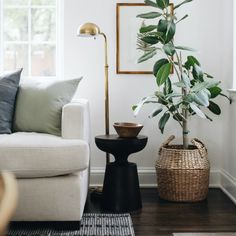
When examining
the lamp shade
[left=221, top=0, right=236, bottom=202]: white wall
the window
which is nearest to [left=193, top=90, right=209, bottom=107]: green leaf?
[left=221, top=0, right=236, bottom=202]: white wall

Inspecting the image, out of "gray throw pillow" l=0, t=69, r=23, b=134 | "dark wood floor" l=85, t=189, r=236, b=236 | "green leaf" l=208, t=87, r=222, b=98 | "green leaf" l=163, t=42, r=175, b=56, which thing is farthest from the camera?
"green leaf" l=208, t=87, r=222, b=98

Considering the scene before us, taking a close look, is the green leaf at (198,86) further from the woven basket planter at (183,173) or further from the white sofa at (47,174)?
the white sofa at (47,174)

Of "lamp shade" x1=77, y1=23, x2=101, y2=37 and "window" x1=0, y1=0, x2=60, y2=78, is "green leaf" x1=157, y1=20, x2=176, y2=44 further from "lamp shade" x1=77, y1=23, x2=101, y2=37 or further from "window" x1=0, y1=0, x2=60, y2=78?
"window" x1=0, y1=0, x2=60, y2=78

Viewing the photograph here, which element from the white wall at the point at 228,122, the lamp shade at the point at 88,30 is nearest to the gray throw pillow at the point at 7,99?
the lamp shade at the point at 88,30

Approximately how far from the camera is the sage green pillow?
287 centimetres

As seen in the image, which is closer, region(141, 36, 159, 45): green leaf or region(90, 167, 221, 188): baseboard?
region(141, 36, 159, 45): green leaf

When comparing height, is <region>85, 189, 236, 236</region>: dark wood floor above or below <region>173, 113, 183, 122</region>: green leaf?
below

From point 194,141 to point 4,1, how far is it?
203cm

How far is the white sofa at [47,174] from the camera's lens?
94.5 inches

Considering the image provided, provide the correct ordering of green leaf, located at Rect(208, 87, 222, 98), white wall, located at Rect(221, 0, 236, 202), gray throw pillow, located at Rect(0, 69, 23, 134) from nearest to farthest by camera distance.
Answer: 1. gray throw pillow, located at Rect(0, 69, 23, 134)
2. green leaf, located at Rect(208, 87, 222, 98)
3. white wall, located at Rect(221, 0, 236, 202)

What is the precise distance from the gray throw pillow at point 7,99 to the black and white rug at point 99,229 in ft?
2.29

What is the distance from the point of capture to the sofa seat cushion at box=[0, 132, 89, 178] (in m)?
2.40

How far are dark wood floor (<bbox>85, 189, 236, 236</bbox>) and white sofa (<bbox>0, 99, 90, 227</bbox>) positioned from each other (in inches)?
17.5

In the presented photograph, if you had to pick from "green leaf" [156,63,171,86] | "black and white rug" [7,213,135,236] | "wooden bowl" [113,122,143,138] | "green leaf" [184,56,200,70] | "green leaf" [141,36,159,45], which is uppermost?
"green leaf" [141,36,159,45]
